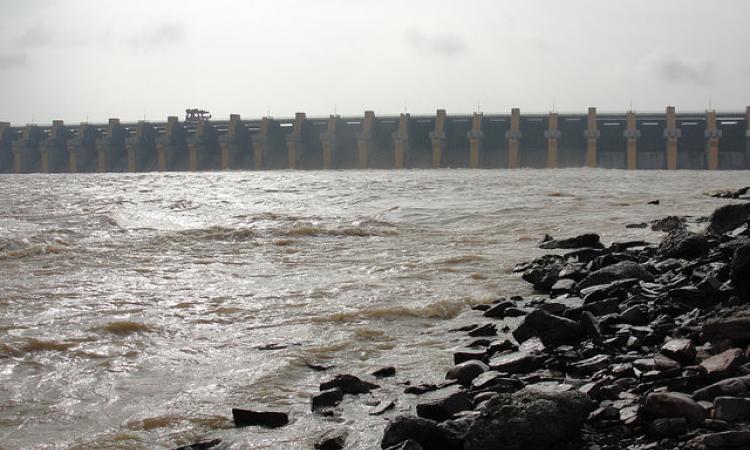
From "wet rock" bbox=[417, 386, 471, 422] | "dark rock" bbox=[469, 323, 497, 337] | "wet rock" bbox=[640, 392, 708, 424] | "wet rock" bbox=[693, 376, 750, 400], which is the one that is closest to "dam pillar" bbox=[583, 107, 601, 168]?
"dark rock" bbox=[469, 323, 497, 337]

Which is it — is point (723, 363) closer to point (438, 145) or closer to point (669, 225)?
point (669, 225)

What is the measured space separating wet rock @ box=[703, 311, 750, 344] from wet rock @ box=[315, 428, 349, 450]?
190 cm

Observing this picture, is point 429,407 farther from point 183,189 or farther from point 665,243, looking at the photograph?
point 183,189

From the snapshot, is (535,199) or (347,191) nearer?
(535,199)

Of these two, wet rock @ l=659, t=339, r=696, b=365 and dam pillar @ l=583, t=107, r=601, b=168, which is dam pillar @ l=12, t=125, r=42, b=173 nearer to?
dam pillar @ l=583, t=107, r=601, b=168

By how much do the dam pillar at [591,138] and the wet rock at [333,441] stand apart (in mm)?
37123

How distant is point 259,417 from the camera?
154 inches

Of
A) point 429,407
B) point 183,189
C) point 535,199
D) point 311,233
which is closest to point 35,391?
point 429,407

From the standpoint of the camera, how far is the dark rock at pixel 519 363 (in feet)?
13.7

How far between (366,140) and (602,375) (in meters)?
39.3

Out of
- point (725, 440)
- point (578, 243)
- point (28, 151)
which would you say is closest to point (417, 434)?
point (725, 440)

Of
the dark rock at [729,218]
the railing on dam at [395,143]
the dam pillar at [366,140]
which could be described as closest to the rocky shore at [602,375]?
the dark rock at [729,218]

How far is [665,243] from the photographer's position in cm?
728

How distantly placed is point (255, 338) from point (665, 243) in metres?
4.01
